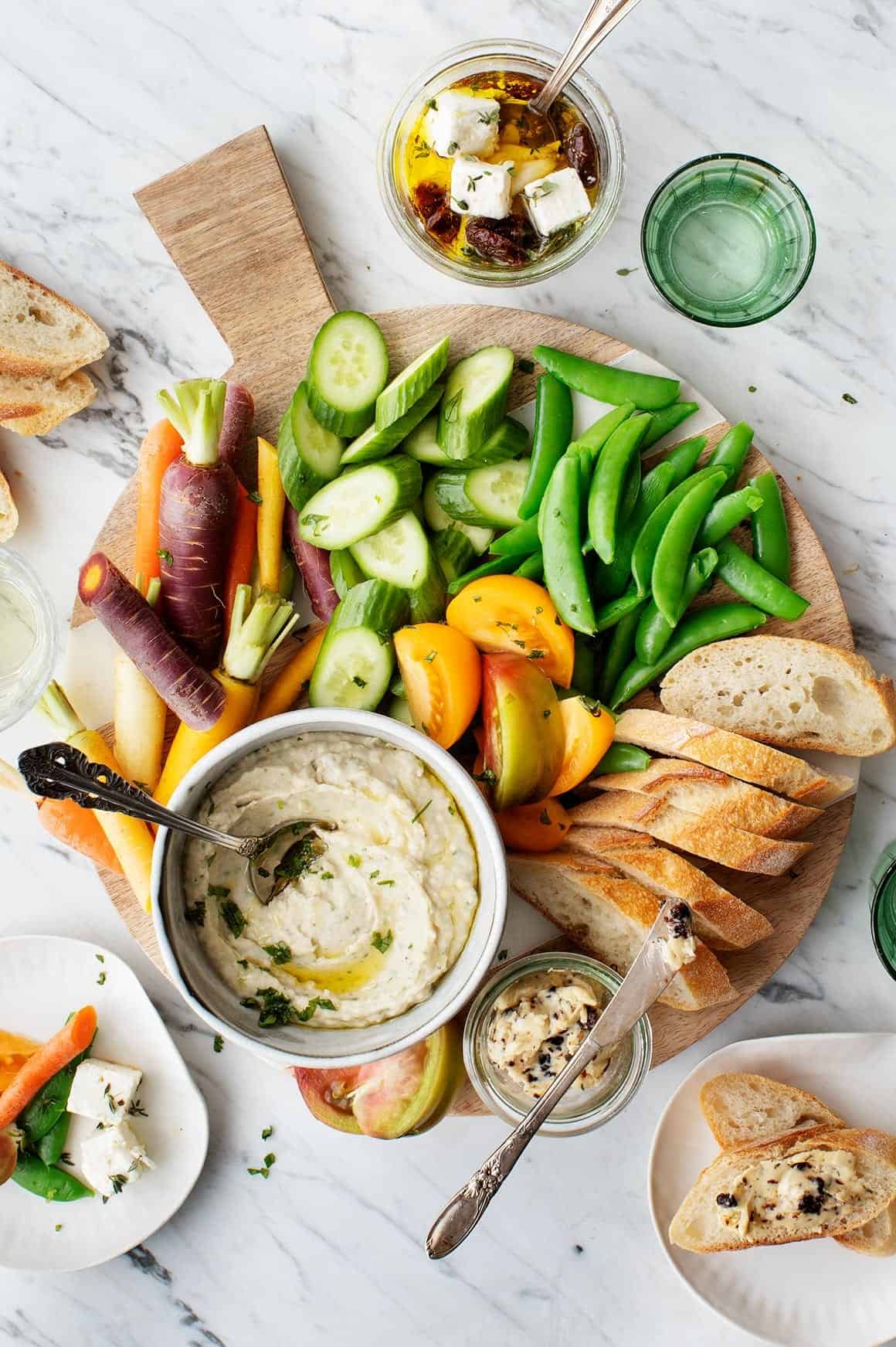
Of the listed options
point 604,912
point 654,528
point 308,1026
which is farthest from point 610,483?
point 308,1026

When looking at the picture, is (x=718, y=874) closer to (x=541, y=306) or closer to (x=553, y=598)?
(x=553, y=598)

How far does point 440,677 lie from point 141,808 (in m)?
0.67

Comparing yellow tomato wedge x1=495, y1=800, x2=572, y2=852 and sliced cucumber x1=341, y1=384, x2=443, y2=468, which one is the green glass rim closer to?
yellow tomato wedge x1=495, y1=800, x2=572, y2=852

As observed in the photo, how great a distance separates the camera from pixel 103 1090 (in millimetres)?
2617

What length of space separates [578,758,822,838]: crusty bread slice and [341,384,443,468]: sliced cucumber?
921mm

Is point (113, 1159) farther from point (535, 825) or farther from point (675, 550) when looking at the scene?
point (675, 550)

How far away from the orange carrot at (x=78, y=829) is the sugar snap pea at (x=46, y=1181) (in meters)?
0.77

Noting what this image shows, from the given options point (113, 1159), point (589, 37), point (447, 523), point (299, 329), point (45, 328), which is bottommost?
Result: point (113, 1159)

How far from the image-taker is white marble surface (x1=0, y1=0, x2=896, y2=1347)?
2641 millimetres

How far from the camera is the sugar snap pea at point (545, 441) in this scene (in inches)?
94.8

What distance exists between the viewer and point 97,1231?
2664 millimetres

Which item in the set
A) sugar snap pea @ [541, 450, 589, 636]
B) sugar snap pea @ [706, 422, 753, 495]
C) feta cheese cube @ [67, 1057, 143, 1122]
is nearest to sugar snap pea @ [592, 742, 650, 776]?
sugar snap pea @ [541, 450, 589, 636]

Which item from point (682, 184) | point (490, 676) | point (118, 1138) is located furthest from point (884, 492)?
point (118, 1138)

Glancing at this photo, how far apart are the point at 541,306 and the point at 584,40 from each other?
1.91 ft
